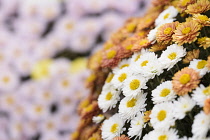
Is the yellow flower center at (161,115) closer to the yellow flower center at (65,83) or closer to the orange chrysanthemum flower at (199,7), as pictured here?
the orange chrysanthemum flower at (199,7)

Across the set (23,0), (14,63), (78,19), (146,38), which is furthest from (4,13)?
(146,38)

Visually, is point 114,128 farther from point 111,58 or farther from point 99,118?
point 111,58

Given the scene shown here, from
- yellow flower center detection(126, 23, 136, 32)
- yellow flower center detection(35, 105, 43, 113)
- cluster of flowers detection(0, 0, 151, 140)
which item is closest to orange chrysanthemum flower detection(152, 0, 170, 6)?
yellow flower center detection(126, 23, 136, 32)

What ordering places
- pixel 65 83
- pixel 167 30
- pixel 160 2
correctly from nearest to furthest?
pixel 167 30 < pixel 160 2 < pixel 65 83

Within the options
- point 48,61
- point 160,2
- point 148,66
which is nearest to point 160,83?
point 148,66

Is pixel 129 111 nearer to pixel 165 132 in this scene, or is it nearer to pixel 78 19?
pixel 165 132

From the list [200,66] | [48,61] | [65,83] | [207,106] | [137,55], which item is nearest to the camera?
[207,106]

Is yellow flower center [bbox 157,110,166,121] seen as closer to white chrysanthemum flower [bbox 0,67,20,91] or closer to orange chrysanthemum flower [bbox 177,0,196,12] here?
orange chrysanthemum flower [bbox 177,0,196,12]
